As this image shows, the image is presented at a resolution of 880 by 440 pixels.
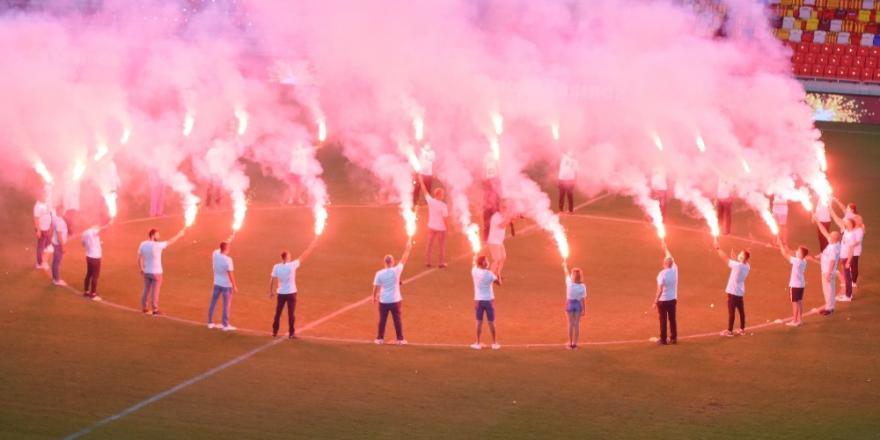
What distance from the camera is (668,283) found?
20281mm

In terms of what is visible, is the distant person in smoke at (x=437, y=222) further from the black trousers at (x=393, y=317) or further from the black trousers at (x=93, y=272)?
the black trousers at (x=93, y=272)

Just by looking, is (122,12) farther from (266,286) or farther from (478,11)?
(266,286)

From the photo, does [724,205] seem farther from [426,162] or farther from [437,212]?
[437,212]

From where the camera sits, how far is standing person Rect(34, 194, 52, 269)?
2427 centimetres

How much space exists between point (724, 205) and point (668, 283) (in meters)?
10.7

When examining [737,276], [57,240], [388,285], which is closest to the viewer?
[388,285]

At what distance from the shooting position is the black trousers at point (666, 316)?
20.5m

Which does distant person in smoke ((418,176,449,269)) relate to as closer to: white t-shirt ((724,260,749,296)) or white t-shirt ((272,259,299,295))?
white t-shirt ((272,259,299,295))

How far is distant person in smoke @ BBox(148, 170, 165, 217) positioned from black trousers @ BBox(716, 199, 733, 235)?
13873mm

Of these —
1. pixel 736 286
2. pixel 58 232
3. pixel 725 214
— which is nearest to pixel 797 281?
pixel 736 286

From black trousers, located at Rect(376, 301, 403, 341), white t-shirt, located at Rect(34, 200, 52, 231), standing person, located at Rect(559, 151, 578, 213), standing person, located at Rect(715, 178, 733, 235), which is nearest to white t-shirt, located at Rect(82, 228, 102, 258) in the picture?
white t-shirt, located at Rect(34, 200, 52, 231)

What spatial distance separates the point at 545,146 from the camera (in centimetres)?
4147

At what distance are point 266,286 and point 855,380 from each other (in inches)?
440

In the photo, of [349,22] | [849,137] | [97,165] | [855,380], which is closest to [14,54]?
[97,165]
